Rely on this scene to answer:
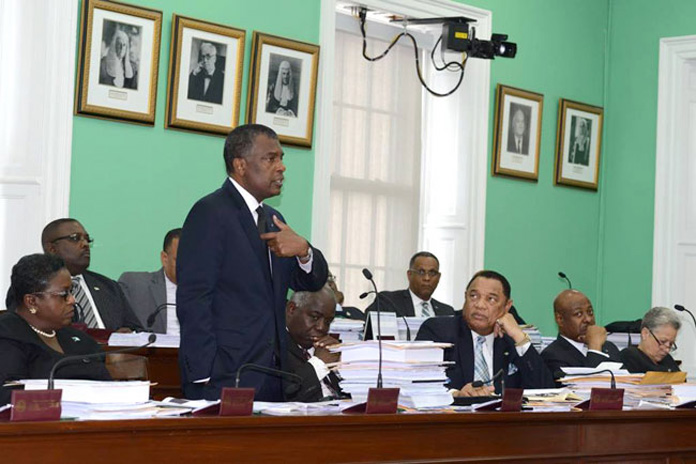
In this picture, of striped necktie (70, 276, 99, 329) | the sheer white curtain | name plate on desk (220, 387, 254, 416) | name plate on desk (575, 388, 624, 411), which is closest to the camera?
name plate on desk (220, 387, 254, 416)

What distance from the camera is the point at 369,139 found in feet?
31.1

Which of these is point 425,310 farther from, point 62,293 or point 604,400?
point 62,293

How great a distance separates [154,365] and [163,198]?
2100 millimetres

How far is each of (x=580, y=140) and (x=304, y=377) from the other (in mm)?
6245

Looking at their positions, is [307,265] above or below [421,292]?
above

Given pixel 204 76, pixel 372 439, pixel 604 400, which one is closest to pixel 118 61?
pixel 204 76

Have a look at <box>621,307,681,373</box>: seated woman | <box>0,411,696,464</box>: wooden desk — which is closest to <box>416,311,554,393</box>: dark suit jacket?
<box>0,411,696,464</box>: wooden desk

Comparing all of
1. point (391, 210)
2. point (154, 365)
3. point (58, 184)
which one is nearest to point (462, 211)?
point (391, 210)

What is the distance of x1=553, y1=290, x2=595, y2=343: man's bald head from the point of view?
6.62 m

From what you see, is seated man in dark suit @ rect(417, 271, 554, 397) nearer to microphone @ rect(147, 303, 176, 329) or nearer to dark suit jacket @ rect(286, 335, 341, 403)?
dark suit jacket @ rect(286, 335, 341, 403)

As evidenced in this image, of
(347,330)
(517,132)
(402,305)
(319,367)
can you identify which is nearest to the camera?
(319,367)

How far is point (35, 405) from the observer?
2.85m

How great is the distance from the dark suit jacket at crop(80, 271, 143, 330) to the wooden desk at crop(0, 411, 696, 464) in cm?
253

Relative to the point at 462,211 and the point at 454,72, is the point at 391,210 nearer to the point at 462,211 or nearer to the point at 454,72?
the point at 462,211
